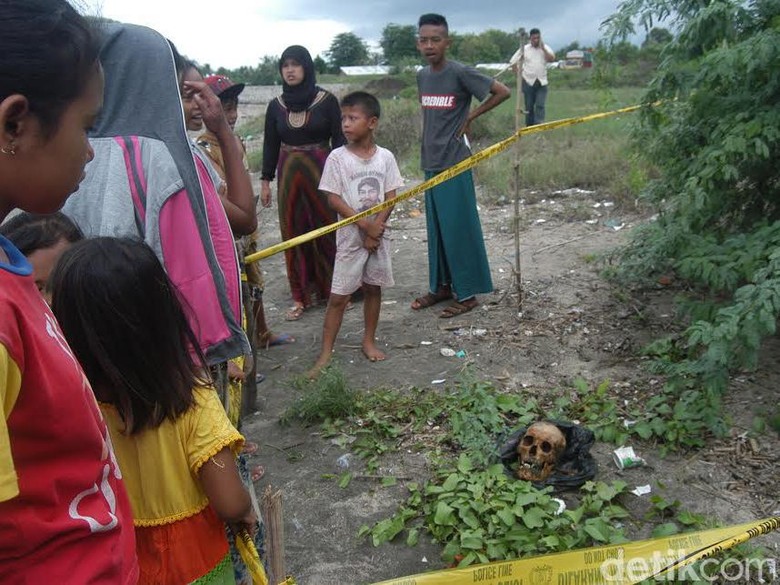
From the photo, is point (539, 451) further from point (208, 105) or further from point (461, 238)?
point (461, 238)

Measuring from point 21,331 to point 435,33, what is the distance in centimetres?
480

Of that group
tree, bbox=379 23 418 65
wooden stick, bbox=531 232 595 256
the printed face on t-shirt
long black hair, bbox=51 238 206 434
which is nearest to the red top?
long black hair, bbox=51 238 206 434

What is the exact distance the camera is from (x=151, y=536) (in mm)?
1738

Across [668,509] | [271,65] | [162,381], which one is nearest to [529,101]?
[668,509]

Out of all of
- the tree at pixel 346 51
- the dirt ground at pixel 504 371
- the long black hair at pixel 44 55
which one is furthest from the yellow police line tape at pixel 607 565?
the tree at pixel 346 51

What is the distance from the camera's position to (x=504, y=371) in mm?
4434

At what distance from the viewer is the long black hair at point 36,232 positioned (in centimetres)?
207

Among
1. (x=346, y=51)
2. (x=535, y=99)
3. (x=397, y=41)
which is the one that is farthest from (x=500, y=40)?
(x=535, y=99)

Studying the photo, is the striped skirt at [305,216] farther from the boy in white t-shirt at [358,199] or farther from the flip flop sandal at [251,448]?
the flip flop sandal at [251,448]

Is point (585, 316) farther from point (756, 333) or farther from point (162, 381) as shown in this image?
point (162, 381)

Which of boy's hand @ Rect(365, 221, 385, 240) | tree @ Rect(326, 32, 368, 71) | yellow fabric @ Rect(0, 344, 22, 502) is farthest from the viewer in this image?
tree @ Rect(326, 32, 368, 71)

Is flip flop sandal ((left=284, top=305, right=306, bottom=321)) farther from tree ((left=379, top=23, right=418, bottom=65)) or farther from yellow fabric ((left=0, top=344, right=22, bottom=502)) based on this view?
tree ((left=379, top=23, right=418, bottom=65))

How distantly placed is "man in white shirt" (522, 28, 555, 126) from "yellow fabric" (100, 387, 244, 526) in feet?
37.6

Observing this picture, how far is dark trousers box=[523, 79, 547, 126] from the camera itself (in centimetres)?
1249
